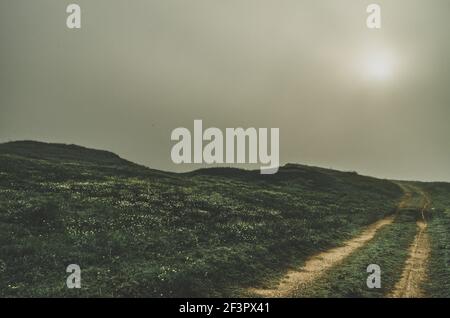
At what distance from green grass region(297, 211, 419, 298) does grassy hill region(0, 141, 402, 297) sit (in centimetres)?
279

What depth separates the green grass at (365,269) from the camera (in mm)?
18281

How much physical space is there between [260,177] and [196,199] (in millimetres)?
37208

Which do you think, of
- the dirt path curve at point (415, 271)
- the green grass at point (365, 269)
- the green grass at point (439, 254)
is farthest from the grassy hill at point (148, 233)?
the green grass at point (439, 254)

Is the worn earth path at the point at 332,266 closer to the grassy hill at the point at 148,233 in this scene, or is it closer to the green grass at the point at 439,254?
the green grass at the point at 439,254

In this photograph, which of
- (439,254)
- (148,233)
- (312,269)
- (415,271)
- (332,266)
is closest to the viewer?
(415,271)

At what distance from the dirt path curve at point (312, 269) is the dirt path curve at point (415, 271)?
11.6ft

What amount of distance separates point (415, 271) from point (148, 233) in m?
15.7

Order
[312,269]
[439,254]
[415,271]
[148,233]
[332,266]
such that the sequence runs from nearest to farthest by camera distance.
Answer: [415,271] < [312,269] < [332,266] < [439,254] < [148,233]

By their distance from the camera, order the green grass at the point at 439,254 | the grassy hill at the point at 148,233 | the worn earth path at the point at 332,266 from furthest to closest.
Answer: the green grass at the point at 439,254, the grassy hill at the point at 148,233, the worn earth path at the point at 332,266

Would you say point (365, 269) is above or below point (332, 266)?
above

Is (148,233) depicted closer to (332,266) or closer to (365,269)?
(332,266)

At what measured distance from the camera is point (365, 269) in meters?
22.1

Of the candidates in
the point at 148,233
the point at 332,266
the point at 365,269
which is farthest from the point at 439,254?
the point at 148,233

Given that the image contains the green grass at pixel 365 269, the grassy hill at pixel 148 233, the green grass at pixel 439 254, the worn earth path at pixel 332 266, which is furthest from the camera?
the green grass at pixel 439 254
